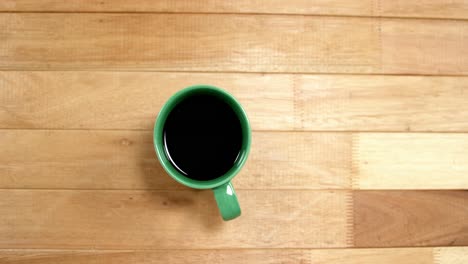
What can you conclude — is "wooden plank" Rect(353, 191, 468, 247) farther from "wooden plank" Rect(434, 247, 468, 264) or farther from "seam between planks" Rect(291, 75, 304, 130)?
"seam between planks" Rect(291, 75, 304, 130)

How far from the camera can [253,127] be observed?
2.37ft

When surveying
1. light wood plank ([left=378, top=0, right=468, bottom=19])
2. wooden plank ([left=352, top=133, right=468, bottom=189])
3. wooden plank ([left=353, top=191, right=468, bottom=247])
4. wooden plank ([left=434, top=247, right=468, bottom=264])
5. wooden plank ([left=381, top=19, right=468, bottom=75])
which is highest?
light wood plank ([left=378, top=0, right=468, bottom=19])

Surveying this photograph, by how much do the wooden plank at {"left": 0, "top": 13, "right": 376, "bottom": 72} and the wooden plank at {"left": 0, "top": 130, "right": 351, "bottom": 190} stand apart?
0.38 feet

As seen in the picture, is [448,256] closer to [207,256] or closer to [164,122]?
[207,256]

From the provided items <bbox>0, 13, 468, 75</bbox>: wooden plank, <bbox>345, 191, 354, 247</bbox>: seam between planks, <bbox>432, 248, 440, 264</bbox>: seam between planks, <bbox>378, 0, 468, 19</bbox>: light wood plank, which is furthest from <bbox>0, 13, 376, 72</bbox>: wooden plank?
<bbox>432, 248, 440, 264</bbox>: seam between planks

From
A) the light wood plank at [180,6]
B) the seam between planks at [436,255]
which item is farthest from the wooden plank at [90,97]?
the seam between planks at [436,255]

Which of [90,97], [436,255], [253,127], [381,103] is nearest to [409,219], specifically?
[436,255]

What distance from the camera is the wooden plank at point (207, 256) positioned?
0.71m

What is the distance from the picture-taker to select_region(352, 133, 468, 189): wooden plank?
74 cm

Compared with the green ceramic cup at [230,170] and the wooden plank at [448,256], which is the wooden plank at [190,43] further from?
the wooden plank at [448,256]

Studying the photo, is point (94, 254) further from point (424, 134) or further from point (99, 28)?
point (424, 134)

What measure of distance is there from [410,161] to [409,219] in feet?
0.32

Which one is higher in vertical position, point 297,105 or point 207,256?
point 297,105

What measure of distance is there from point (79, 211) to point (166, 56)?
0.29 meters
